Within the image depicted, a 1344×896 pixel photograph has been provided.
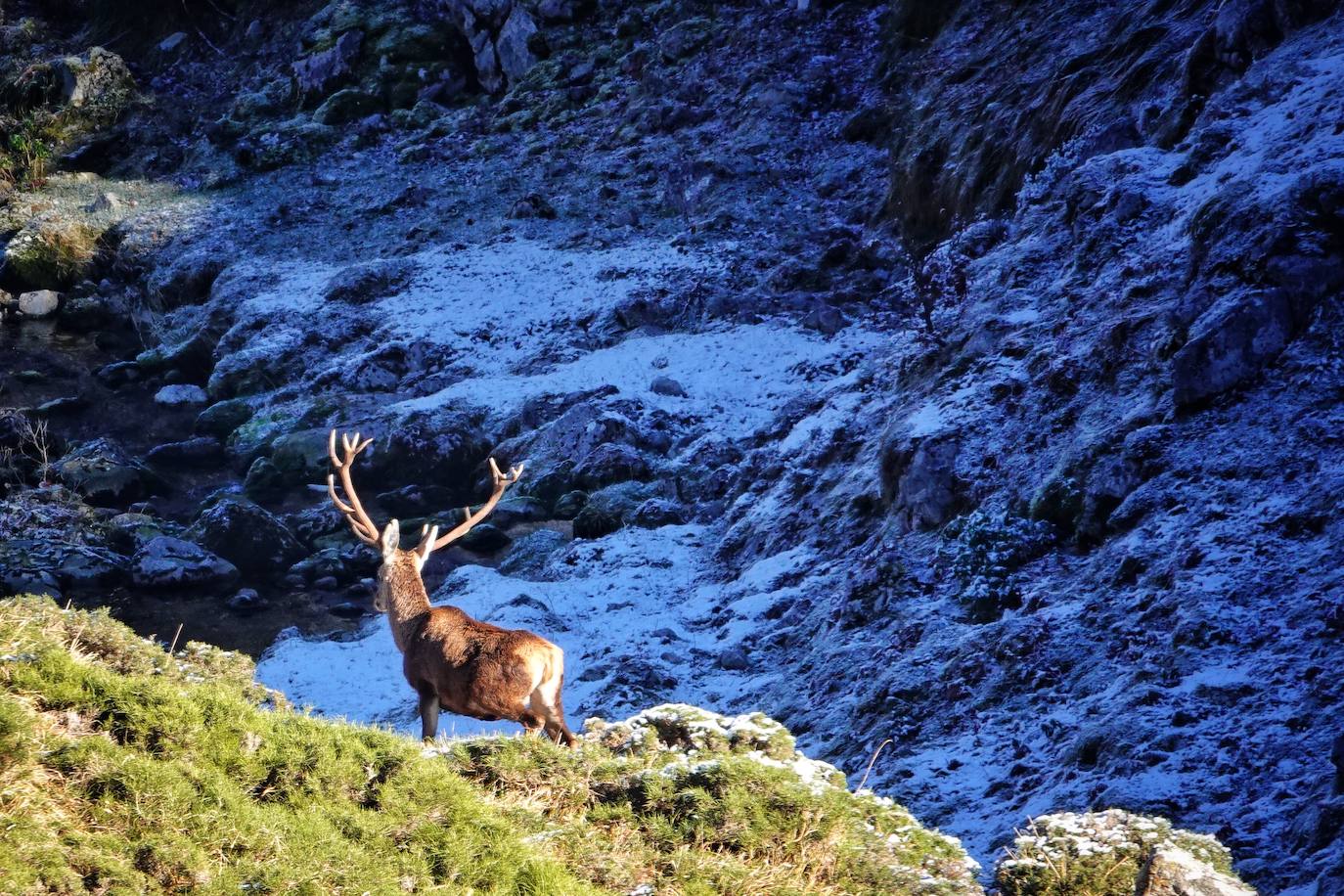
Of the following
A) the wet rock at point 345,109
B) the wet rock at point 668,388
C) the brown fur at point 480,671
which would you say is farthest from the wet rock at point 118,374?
the brown fur at point 480,671

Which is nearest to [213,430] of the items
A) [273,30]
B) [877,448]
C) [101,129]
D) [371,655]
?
[371,655]

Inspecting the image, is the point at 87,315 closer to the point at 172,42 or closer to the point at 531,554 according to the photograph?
the point at 172,42

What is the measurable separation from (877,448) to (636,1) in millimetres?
18494

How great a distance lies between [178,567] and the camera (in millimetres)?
15375

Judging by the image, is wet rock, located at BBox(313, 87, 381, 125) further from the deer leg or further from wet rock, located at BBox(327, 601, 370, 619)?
the deer leg

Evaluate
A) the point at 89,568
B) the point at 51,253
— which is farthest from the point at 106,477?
A: the point at 51,253

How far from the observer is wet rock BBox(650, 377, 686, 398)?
1759 centimetres

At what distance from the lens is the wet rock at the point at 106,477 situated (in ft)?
57.8

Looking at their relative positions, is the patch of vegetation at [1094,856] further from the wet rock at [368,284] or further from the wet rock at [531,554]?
the wet rock at [368,284]

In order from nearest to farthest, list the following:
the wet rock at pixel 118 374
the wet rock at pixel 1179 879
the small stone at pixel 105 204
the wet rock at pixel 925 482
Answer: the wet rock at pixel 1179 879, the wet rock at pixel 925 482, the wet rock at pixel 118 374, the small stone at pixel 105 204

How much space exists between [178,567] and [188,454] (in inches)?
173

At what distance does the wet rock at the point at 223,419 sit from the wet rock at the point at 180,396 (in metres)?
1.18

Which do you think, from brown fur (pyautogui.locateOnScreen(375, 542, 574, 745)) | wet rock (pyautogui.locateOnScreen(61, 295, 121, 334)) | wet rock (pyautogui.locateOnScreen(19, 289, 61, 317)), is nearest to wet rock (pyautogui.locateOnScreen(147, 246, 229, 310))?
wet rock (pyautogui.locateOnScreen(61, 295, 121, 334))

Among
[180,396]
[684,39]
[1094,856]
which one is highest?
[684,39]
